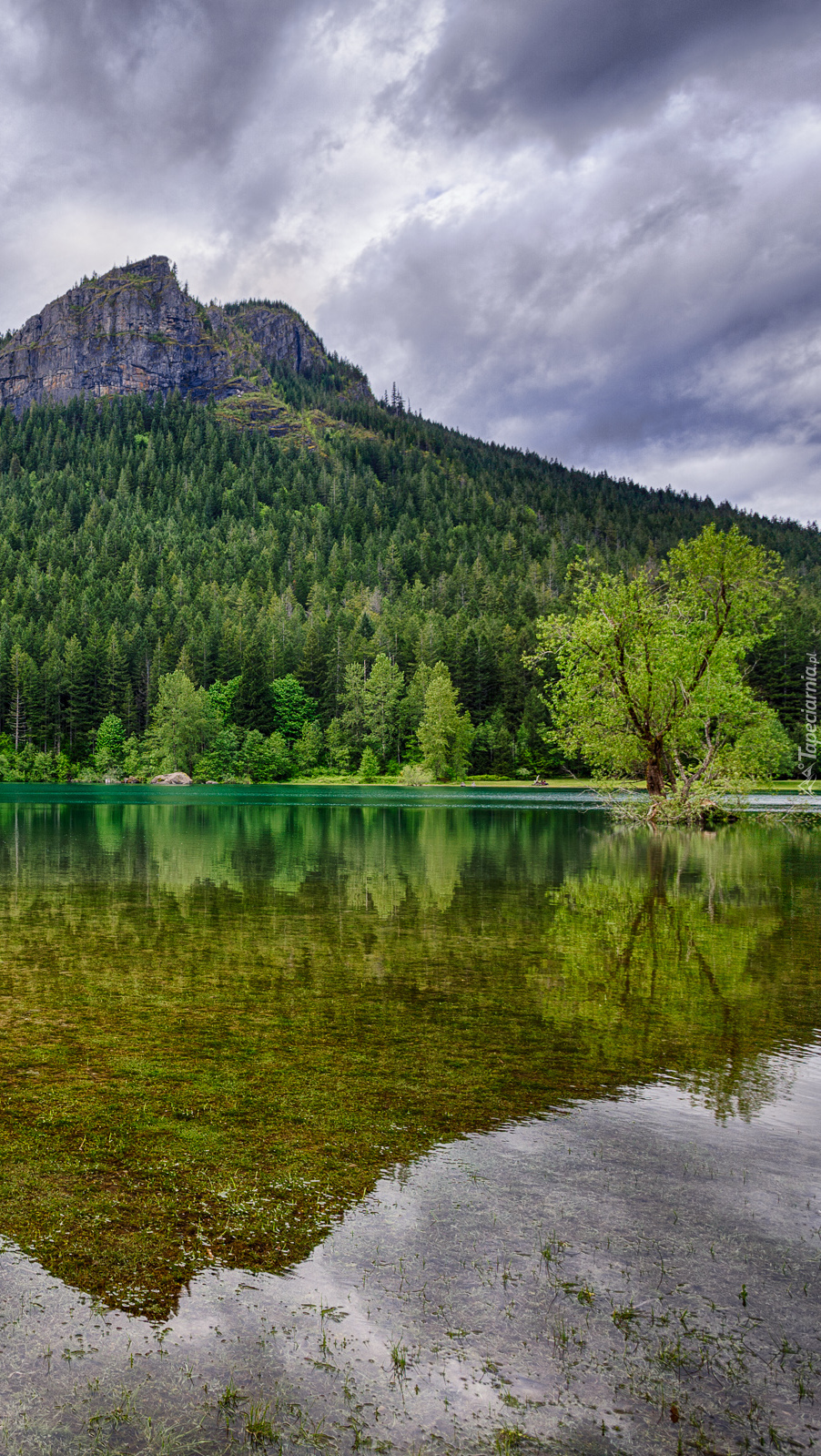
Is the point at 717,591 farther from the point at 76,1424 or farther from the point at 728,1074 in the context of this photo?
the point at 76,1424

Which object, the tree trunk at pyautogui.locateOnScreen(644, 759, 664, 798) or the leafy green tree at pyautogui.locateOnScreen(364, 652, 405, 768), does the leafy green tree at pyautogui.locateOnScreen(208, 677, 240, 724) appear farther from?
the tree trunk at pyautogui.locateOnScreen(644, 759, 664, 798)

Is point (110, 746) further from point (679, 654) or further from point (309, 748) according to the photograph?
point (679, 654)

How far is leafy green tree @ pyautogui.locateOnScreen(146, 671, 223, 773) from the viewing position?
370ft

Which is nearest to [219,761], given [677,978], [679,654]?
[679,654]

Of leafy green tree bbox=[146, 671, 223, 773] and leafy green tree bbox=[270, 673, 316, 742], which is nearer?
leafy green tree bbox=[146, 671, 223, 773]

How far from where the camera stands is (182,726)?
11256cm

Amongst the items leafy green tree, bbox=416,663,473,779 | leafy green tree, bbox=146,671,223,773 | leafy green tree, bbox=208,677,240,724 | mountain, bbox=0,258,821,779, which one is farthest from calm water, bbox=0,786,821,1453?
leafy green tree, bbox=208,677,240,724

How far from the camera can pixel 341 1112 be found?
249 inches

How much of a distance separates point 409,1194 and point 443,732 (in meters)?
100

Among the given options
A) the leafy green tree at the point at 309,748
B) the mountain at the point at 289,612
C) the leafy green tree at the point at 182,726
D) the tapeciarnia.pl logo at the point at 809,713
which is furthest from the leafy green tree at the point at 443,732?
the tapeciarnia.pl logo at the point at 809,713

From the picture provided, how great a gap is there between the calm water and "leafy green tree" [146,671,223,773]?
4038 inches

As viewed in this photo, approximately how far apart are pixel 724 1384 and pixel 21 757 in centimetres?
12319

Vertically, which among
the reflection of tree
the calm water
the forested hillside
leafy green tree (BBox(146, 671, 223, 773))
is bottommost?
the reflection of tree

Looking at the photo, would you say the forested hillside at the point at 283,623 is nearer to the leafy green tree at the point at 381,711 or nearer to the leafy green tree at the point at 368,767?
the leafy green tree at the point at 381,711
